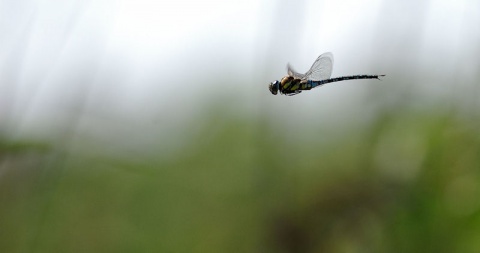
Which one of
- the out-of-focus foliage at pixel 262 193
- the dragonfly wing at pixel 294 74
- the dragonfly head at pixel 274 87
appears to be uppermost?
the dragonfly wing at pixel 294 74

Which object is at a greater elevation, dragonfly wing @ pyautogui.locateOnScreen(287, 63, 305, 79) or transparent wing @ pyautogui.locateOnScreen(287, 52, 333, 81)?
transparent wing @ pyautogui.locateOnScreen(287, 52, 333, 81)

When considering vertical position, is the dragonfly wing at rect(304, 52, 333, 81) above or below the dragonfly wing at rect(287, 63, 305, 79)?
above

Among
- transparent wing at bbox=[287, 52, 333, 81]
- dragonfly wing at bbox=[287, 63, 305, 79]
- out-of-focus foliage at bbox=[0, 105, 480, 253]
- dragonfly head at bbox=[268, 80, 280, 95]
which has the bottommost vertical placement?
out-of-focus foliage at bbox=[0, 105, 480, 253]

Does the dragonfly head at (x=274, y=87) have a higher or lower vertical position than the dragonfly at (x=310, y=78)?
lower

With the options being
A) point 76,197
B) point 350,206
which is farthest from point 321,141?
point 76,197

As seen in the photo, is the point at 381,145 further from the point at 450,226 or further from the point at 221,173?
the point at 221,173

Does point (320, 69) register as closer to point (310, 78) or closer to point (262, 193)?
point (310, 78)
